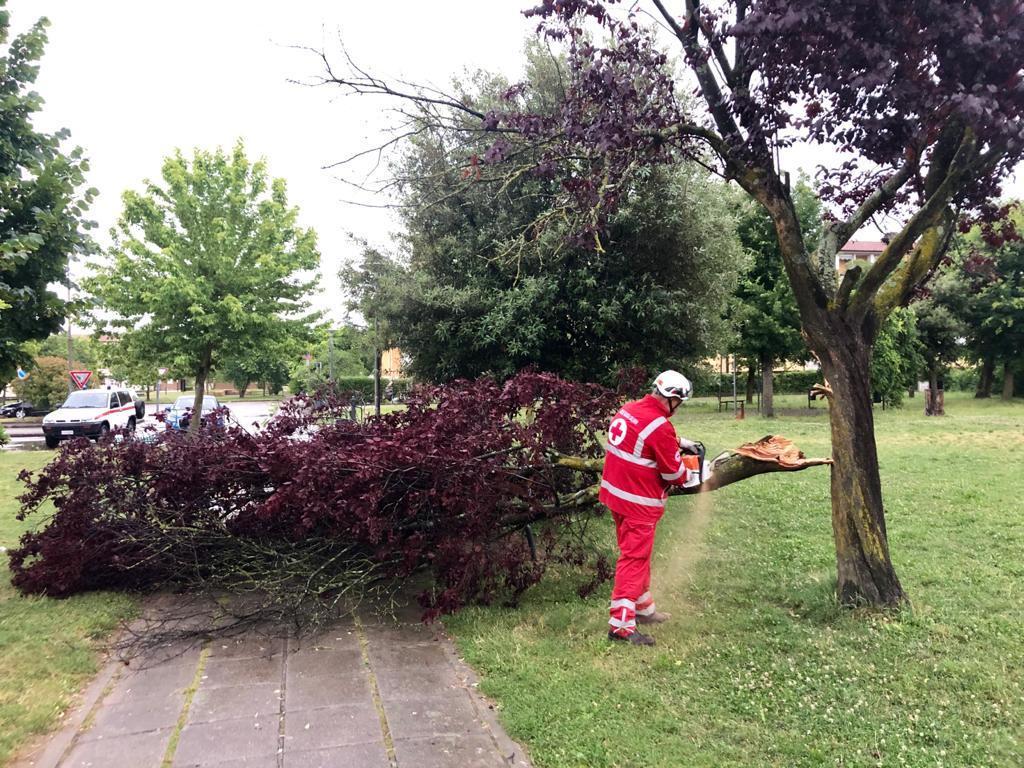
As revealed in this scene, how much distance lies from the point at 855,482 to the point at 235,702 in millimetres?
3996

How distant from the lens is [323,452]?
17.1 ft

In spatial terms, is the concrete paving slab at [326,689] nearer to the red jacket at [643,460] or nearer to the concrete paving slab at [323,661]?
the concrete paving slab at [323,661]

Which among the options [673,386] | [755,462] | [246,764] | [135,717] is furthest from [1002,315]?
[135,717]

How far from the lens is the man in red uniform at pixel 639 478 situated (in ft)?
14.9

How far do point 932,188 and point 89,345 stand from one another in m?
18.3

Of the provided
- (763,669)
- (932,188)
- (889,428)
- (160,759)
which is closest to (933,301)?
(889,428)

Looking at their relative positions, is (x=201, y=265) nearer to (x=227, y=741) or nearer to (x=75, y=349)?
(x=227, y=741)

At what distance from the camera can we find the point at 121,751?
10.8 ft

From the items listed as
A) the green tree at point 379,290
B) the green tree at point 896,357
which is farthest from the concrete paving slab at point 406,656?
the green tree at point 896,357

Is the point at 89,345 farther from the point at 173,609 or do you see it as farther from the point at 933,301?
the point at 933,301

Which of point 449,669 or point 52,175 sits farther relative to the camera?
point 52,175

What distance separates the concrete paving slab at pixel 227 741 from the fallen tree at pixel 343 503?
1.30 m

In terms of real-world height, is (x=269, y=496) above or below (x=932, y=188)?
below

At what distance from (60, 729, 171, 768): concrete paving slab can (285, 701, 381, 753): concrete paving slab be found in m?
0.58
